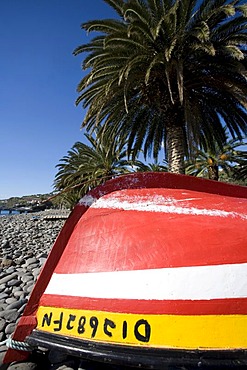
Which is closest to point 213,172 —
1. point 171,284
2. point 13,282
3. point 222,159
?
point 222,159

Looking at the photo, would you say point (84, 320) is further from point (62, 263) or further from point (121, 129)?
point (121, 129)

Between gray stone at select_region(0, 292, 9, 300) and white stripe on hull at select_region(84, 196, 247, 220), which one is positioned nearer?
white stripe on hull at select_region(84, 196, 247, 220)

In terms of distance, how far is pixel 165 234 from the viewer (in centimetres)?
174

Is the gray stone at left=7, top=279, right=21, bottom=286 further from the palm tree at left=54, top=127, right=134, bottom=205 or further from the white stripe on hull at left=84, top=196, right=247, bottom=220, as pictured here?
the palm tree at left=54, top=127, right=134, bottom=205

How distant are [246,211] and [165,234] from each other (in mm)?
532

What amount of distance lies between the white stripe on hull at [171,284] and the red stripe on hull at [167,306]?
0.9 inches

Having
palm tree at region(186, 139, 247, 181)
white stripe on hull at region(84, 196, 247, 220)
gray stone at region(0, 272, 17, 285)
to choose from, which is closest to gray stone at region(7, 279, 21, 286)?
gray stone at region(0, 272, 17, 285)

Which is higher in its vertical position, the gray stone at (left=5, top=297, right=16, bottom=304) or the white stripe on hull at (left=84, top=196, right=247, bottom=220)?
the white stripe on hull at (left=84, top=196, right=247, bottom=220)

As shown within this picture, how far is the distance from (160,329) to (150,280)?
25cm

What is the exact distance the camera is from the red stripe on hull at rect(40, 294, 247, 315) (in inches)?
57.4

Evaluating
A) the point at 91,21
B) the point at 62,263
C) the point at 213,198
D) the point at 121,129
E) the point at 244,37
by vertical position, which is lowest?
the point at 62,263

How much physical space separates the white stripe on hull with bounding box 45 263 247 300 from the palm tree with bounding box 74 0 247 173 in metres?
6.13

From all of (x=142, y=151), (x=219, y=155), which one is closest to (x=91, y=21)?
(x=142, y=151)

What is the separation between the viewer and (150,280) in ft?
5.25
